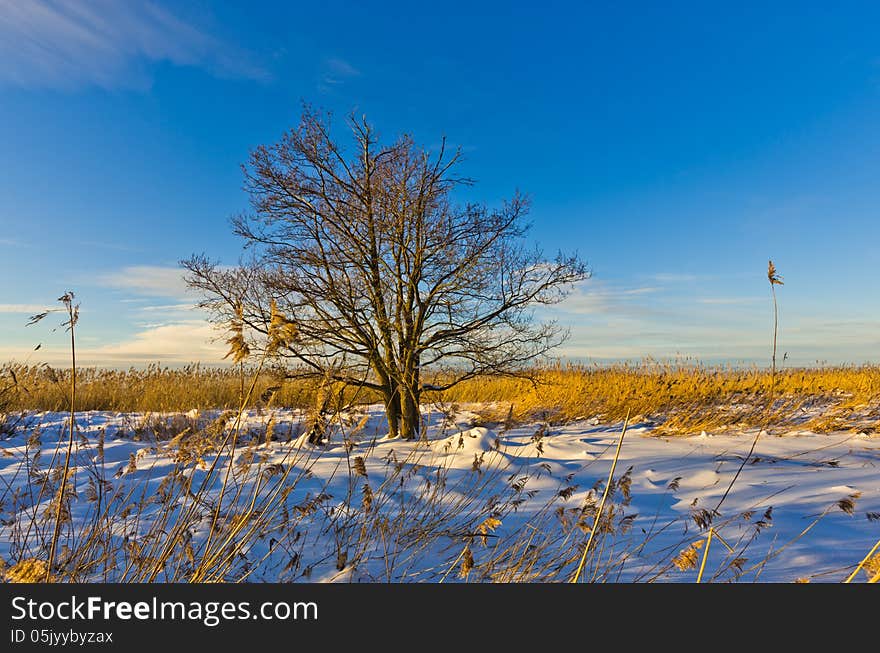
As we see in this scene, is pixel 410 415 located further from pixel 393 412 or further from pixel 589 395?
pixel 589 395

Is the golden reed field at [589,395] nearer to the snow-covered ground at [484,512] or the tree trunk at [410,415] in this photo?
the tree trunk at [410,415]

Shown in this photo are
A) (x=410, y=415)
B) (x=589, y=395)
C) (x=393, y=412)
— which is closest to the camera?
(x=393, y=412)

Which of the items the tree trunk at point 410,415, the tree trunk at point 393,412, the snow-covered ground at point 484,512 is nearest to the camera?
the snow-covered ground at point 484,512

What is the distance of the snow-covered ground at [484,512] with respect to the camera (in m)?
3.25

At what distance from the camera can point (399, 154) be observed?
8.94m

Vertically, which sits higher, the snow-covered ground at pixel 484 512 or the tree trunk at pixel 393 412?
the tree trunk at pixel 393 412

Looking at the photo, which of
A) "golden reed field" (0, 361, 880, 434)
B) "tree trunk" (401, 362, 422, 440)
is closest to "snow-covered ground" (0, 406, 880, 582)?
"tree trunk" (401, 362, 422, 440)

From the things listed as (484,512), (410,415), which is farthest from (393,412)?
(484,512)

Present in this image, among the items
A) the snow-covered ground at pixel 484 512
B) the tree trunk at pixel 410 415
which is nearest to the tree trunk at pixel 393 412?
the tree trunk at pixel 410 415

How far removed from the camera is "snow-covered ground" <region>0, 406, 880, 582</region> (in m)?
3.25

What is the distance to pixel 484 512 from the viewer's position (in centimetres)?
421

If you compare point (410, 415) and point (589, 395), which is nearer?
point (410, 415)

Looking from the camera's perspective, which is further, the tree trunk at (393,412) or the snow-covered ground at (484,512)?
the tree trunk at (393,412)
